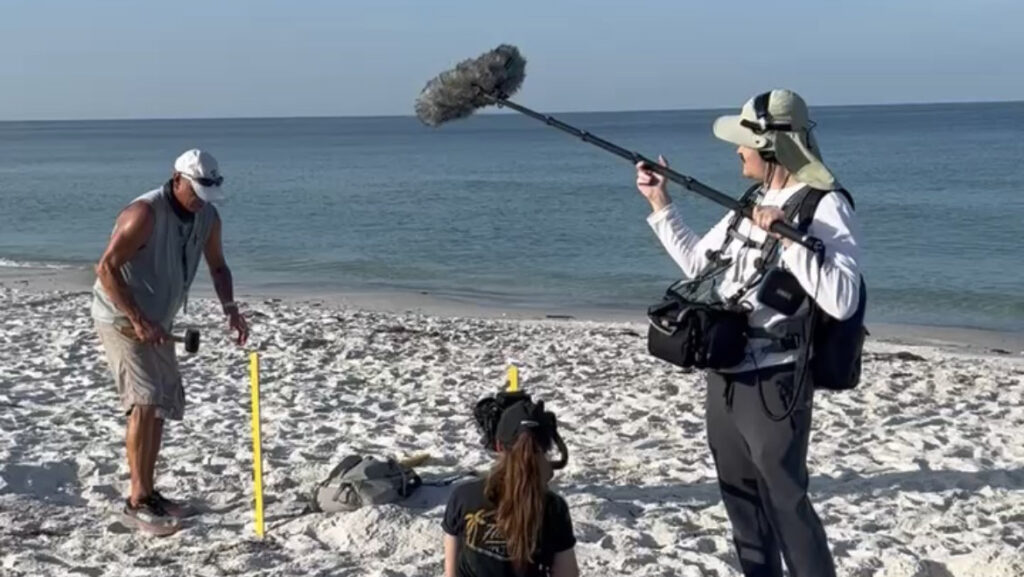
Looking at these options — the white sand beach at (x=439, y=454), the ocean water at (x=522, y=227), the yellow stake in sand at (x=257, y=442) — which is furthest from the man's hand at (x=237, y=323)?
the ocean water at (x=522, y=227)

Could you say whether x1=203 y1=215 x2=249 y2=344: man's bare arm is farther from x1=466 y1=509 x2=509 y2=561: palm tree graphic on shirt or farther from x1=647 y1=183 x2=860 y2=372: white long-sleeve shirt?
x1=466 y1=509 x2=509 y2=561: palm tree graphic on shirt

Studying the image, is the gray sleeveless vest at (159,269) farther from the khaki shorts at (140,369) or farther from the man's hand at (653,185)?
the man's hand at (653,185)

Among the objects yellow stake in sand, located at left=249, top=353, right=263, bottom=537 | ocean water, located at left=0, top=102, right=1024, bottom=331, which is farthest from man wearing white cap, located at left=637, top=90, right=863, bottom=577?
yellow stake in sand, located at left=249, top=353, right=263, bottom=537

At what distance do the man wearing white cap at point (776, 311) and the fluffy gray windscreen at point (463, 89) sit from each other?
90 centimetres

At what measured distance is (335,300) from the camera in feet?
59.4

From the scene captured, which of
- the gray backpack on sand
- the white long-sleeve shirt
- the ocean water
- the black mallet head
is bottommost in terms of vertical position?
the ocean water

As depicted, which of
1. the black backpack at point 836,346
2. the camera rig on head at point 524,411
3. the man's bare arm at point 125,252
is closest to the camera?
the camera rig on head at point 524,411

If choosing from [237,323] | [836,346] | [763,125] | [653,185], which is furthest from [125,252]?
[836,346]

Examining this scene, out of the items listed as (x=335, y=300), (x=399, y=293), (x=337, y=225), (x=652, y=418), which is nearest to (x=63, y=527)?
(x=652, y=418)

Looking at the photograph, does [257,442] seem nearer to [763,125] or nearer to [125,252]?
[125,252]

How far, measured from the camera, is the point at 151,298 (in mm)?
5449

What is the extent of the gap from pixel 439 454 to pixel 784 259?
3.87 m

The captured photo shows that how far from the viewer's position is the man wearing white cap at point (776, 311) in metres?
3.63

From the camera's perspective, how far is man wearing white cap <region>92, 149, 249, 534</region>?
531 centimetres
